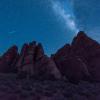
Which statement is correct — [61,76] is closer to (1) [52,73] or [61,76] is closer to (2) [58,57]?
(1) [52,73]

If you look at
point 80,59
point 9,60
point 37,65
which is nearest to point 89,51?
point 80,59

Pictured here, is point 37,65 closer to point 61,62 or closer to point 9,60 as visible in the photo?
point 61,62

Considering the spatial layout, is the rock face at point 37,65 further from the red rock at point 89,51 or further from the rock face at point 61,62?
the red rock at point 89,51

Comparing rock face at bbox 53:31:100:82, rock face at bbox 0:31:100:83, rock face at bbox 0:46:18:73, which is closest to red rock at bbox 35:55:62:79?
rock face at bbox 0:31:100:83

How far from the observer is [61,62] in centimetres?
4353

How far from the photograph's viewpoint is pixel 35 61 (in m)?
44.0

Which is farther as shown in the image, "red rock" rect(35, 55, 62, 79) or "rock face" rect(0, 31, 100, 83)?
"rock face" rect(0, 31, 100, 83)

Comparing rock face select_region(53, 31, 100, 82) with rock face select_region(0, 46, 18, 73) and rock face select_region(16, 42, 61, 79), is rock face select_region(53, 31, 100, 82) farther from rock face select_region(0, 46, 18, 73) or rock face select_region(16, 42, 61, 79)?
rock face select_region(0, 46, 18, 73)

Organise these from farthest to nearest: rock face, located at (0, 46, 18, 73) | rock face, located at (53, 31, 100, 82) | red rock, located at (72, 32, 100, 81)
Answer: rock face, located at (0, 46, 18, 73) → red rock, located at (72, 32, 100, 81) → rock face, located at (53, 31, 100, 82)

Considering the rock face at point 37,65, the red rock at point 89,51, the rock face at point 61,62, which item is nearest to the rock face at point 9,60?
the rock face at point 61,62

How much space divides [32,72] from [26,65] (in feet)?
9.50

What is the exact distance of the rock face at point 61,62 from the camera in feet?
131

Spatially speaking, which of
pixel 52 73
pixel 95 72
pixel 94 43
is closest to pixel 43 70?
pixel 52 73

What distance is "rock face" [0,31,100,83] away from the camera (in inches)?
1572
